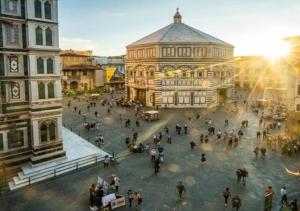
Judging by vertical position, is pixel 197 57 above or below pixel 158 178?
above

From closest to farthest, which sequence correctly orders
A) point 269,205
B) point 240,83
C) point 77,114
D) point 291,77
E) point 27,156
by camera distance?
point 269,205 → point 27,156 → point 291,77 → point 77,114 → point 240,83

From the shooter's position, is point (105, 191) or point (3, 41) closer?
point (105, 191)

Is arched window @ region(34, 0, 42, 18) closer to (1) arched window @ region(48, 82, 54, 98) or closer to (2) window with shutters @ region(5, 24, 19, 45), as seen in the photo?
(2) window with shutters @ region(5, 24, 19, 45)

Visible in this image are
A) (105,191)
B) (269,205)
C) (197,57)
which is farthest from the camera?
(197,57)

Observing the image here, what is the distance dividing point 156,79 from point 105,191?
34543 millimetres

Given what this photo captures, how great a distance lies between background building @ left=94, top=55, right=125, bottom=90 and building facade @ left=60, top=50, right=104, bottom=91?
11.4 feet

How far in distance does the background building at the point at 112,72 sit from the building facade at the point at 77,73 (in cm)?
348

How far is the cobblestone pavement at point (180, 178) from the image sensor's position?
54.8 feet

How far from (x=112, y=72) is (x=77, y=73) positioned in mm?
13381

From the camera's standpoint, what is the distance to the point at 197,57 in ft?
164

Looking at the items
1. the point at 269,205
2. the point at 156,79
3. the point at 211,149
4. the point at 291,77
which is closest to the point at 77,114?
the point at 156,79

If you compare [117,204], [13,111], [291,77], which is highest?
[291,77]

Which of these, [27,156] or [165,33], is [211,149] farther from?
[165,33]

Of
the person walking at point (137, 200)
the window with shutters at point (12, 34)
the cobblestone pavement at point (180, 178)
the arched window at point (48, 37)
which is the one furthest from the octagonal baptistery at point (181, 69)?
the person walking at point (137, 200)
